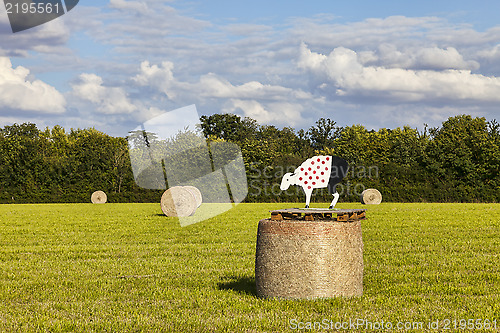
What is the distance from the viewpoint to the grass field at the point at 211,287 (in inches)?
272

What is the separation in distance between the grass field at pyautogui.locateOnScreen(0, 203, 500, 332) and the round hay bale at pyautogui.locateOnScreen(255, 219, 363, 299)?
7.0 inches

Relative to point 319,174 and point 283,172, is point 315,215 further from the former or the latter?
point 283,172

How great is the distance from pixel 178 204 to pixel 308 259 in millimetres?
20030

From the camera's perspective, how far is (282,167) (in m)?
54.7

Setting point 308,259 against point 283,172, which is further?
point 283,172

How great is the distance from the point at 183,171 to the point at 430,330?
48183mm

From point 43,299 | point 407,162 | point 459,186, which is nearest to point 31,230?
point 43,299

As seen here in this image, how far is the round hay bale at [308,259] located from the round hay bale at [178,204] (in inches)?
770

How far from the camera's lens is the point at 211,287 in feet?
29.9

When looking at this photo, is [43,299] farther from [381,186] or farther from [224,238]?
[381,186]

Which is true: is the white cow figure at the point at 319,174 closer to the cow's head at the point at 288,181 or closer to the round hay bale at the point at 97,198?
the cow's head at the point at 288,181

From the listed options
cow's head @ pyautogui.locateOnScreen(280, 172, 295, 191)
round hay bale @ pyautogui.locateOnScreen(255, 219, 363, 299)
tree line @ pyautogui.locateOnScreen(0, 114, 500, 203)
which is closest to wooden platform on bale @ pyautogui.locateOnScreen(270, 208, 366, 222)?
round hay bale @ pyautogui.locateOnScreen(255, 219, 363, 299)

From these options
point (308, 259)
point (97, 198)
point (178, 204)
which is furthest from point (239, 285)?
point (97, 198)

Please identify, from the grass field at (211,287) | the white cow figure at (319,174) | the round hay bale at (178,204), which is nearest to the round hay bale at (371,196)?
the round hay bale at (178,204)
